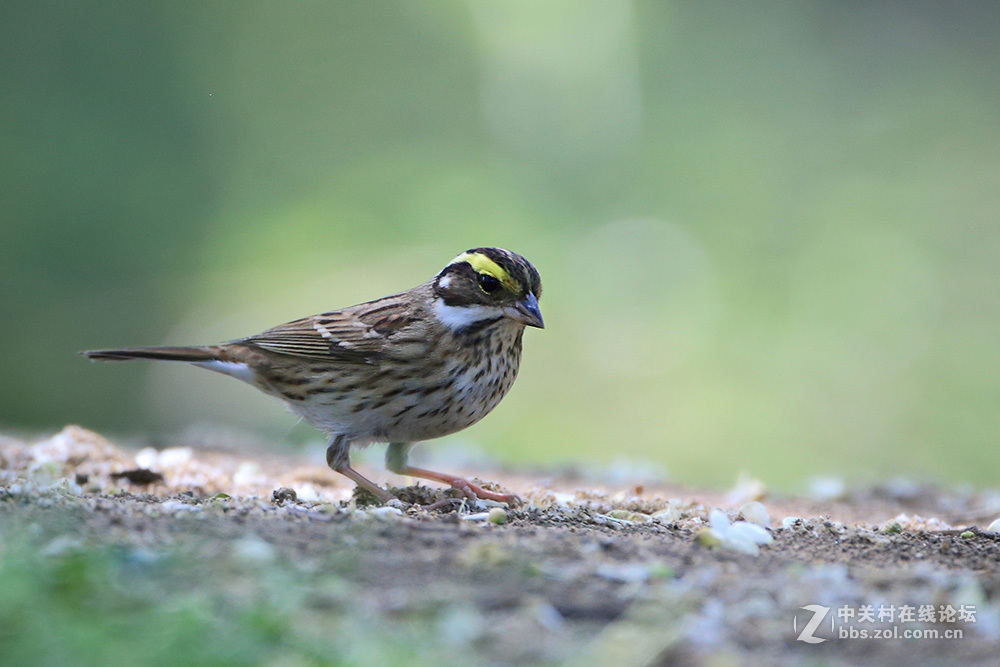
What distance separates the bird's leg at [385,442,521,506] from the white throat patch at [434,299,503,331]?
2.69 feet

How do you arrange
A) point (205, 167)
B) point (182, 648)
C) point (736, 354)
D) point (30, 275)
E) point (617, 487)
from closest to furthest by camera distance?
A: point (182, 648) < point (617, 487) < point (736, 354) < point (30, 275) < point (205, 167)

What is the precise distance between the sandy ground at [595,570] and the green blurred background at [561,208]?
7449mm

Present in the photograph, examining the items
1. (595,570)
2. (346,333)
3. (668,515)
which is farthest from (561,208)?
(595,570)

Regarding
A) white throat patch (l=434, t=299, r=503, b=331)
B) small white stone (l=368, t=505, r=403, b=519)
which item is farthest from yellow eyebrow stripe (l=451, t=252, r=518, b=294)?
small white stone (l=368, t=505, r=403, b=519)

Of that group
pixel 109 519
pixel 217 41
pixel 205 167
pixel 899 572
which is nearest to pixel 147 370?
pixel 205 167

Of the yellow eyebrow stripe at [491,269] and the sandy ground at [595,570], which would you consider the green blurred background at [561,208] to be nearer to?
the yellow eyebrow stripe at [491,269]

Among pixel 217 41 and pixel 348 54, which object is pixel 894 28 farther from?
pixel 217 41

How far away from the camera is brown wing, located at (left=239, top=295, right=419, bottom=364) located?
5750mm

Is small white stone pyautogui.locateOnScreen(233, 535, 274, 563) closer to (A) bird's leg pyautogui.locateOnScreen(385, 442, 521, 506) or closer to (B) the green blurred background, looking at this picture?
(A) bird's leg pyautogui.locateOnScreen(385, 442, 521, 506)

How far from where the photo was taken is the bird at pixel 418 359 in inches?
218

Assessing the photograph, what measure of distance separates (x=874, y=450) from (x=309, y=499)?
29.7ft

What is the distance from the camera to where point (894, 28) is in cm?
2250

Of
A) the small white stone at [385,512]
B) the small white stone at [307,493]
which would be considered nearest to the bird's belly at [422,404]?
the small white stone at [307,493]

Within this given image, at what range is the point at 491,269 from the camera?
5.53 metres
